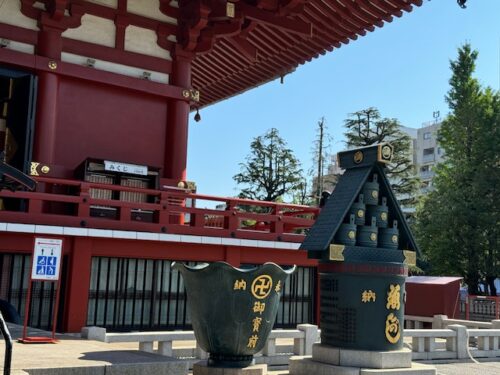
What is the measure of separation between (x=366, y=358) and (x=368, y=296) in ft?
2.82

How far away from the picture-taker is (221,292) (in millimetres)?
6930

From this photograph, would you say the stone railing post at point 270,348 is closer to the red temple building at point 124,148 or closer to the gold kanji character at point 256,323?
the red temple building at point 124,148

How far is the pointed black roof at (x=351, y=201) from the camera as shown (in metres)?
8.72

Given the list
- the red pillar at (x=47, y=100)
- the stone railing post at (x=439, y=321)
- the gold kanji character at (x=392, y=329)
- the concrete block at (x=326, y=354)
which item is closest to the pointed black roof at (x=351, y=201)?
the gold kanji character at (x=392, y=329)

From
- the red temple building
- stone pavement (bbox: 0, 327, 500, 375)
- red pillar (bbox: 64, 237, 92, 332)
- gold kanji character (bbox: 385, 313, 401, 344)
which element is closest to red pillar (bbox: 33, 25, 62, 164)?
the red temple building

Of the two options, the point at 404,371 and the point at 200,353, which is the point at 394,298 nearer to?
the point at 404,371

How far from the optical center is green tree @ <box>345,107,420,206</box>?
35.1 m

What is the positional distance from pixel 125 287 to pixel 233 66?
28.6 ft

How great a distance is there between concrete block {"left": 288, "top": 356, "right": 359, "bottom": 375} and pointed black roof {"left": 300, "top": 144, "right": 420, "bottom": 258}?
63.9 inches

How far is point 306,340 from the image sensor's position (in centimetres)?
1118

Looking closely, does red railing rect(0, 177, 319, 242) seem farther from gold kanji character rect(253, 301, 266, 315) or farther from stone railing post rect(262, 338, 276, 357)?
gold kanji character rect(253, 301, 266, 315)

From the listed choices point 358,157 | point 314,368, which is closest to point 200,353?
point 314,368

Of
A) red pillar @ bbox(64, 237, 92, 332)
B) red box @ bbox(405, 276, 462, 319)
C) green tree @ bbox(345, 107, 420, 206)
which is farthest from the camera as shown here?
green tree @ bbox(345, 107, 420, 206)

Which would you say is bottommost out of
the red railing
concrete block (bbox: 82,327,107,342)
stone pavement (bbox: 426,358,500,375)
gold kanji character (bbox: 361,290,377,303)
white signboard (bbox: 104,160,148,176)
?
stone pavement (bbox: 426,358,500,375)
